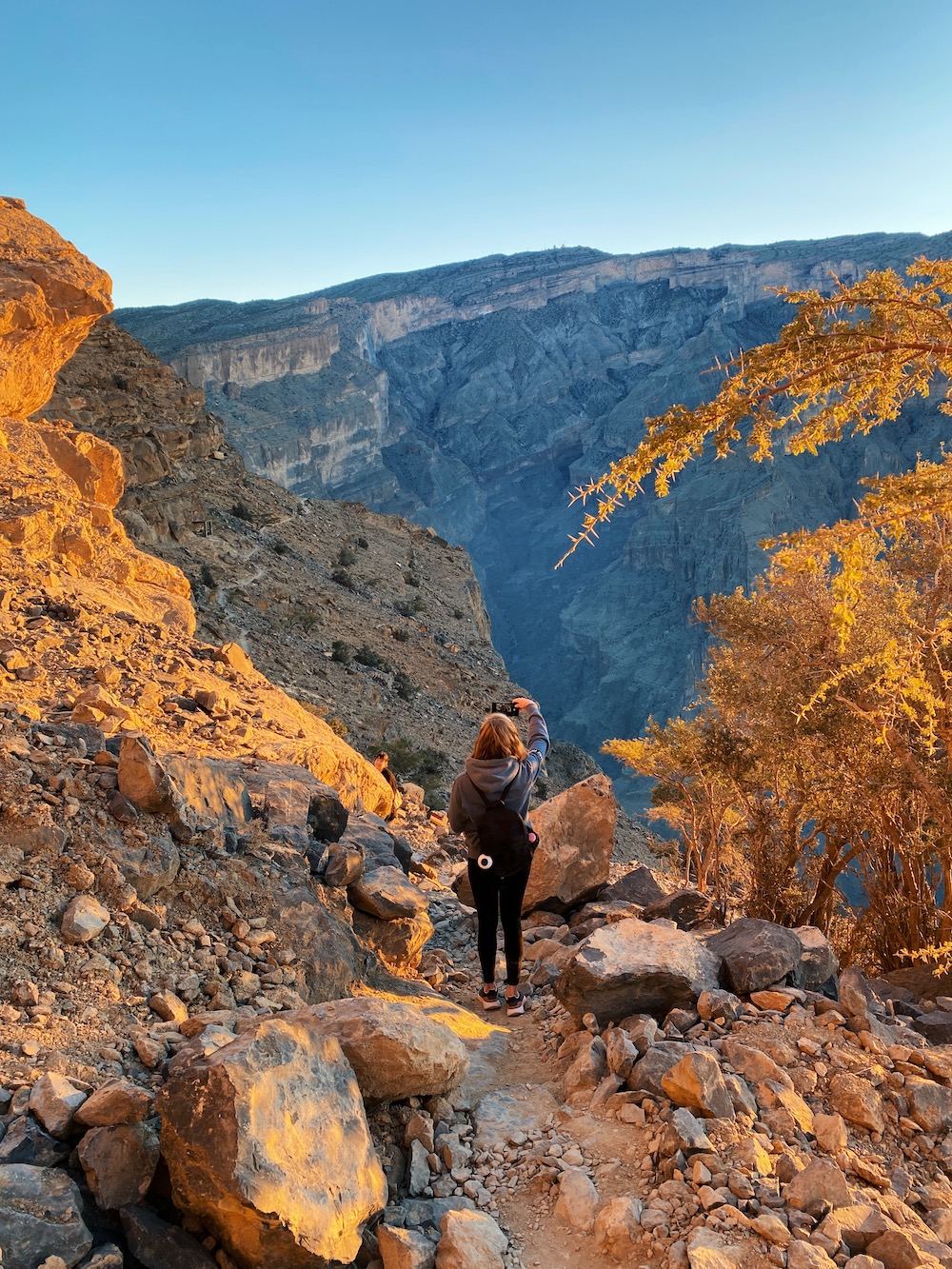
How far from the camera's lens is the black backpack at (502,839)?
4590 millimetres

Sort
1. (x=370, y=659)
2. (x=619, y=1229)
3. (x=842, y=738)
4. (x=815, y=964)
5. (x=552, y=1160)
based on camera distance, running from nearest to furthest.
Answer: (x=619, y=1229)
(x=552, y=1160)
(x=815, y=964)
(x=842, y=738)
(x=370, y=659)

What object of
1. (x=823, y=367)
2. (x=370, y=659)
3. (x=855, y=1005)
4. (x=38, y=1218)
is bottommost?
(x=370, y=659)

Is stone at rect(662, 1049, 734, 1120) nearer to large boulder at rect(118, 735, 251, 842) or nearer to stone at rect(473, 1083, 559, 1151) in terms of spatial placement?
stone at rect(473, 1083, 559, 1151)

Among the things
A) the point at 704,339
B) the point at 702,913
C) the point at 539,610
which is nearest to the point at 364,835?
the point at 702,913

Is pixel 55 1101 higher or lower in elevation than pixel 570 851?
higher

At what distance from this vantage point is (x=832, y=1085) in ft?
11.8

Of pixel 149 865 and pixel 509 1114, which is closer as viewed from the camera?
pixel 509 1114

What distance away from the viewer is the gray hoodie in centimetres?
457

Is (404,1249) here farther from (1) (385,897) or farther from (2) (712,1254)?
(1) (385,897)

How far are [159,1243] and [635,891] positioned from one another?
627 cm

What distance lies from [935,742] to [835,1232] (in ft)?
22.6

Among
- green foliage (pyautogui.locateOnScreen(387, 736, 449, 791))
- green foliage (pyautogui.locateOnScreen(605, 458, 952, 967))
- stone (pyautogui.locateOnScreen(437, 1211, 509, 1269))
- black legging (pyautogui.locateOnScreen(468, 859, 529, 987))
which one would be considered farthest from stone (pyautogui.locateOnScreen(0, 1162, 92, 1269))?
green foliage (pyautogui.locateOnScreen(387, 736, 449, 791))

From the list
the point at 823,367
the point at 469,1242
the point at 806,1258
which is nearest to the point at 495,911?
the point at 469,1242

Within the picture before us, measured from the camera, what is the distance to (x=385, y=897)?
202 inches
